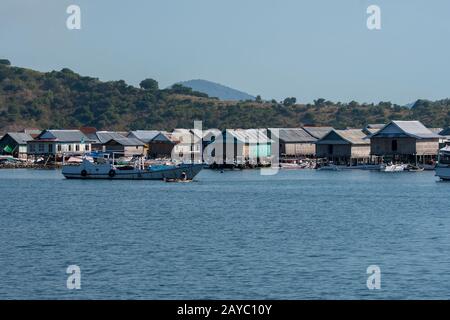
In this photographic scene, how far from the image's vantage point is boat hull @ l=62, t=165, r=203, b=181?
94812 millimetres

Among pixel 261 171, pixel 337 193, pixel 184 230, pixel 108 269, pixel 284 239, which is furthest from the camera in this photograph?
pixel 261 171

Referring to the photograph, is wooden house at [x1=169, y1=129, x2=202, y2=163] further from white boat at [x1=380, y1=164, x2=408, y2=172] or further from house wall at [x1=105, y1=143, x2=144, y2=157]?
white boat at [x1=380, y1=164, x2=408, y2=172]

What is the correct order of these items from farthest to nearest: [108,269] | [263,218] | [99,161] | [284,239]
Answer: [99,161] < [263,218] < [284,239] < [108,269]

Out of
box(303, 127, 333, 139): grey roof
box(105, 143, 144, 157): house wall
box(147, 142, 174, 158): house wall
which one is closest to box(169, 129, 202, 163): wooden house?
box(147, 142, 174, 158): house wall

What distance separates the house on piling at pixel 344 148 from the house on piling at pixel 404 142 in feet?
14.7

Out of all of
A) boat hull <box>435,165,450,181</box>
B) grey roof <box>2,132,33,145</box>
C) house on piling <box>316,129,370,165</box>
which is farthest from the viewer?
grey roof <box>2,132,33,145</box>

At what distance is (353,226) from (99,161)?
189 ft

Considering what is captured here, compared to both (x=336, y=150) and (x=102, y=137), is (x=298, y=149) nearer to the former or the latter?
(x=336, y=150)

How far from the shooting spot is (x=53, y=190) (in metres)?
80.5

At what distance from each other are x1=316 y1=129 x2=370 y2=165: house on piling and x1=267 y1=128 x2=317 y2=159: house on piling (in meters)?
8.97
